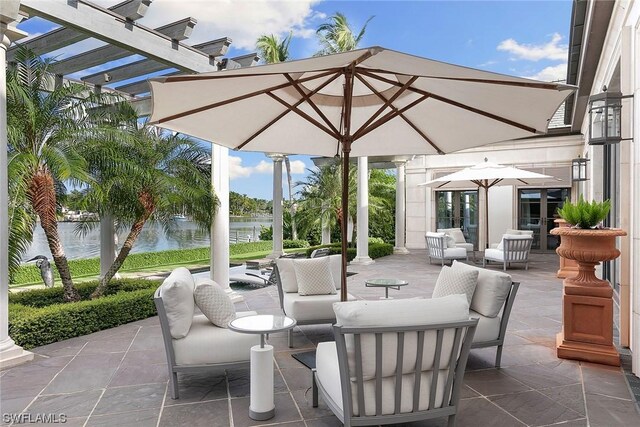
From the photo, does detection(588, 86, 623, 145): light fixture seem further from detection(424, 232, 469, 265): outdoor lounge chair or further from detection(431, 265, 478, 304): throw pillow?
detection(424, 232, 469, 265): outdoor lounge chair

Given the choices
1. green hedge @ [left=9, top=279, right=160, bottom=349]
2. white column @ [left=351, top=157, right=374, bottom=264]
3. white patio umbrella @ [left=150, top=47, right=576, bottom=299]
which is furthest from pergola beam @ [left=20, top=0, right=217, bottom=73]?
white column @ [left=351, top=157, right=374, bottom=264]

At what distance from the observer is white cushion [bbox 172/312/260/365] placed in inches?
134

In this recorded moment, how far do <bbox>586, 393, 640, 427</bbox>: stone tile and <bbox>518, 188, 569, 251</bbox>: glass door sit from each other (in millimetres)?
12244

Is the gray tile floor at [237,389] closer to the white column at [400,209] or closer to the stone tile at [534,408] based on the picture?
the stone tile at [534,408]

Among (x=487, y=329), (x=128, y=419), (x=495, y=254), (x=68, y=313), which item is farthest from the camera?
(x=495, y=254)

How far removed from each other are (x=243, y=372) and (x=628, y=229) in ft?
14.2

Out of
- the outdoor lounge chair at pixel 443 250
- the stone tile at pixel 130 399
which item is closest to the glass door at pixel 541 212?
the outdoor lounge chair at pixel 443 250

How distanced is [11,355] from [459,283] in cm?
457

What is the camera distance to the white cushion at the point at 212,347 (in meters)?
3.40

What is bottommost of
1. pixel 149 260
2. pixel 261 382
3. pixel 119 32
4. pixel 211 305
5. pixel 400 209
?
pixel 149 260

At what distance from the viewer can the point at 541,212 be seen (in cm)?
1453

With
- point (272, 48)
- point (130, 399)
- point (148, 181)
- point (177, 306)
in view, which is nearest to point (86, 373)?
point (130, 399)

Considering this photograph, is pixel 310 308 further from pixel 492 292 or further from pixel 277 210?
pixel 277 210

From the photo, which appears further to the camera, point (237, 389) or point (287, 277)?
point (287, 277)
